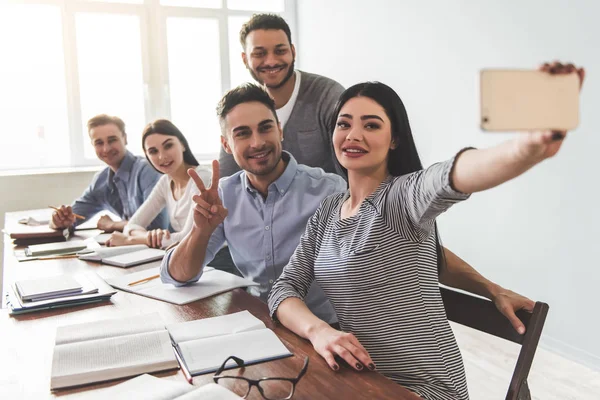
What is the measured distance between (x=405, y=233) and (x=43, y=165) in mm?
4501

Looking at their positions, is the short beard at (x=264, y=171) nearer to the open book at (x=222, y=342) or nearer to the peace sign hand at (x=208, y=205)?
the peace sign hand at (x=208, y=205)

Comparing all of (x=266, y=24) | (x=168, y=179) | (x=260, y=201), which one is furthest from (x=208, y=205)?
(x=168, y=179)

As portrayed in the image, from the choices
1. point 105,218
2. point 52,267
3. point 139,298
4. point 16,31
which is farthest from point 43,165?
point 139,298

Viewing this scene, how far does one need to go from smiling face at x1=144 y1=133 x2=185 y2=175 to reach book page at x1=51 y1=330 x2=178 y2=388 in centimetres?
160

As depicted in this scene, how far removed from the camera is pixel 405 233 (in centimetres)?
122

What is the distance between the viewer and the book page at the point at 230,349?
1100 millimetres

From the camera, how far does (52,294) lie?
1.61m

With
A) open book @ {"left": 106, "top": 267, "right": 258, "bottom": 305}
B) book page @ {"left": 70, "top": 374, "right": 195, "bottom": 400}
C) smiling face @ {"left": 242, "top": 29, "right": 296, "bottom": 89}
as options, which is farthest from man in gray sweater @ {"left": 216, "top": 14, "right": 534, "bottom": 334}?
book page @ {"left": 70, "top": 374, "right": 195, "bottom": 400}

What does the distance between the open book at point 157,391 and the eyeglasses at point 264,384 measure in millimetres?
51

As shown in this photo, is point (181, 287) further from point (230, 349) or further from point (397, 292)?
point (397, 292)

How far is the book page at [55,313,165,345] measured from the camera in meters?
1.26

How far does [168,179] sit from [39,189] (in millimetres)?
2186

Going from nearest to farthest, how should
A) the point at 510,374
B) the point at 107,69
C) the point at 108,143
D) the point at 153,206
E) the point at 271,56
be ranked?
the point at 271,56 < the point at 510,374 < the point at 153,206 < the point at 108,143 < the point at 107,69

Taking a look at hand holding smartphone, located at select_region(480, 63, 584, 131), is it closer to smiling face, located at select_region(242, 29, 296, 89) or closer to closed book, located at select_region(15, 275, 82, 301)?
closed book, located at select_region(15, 275, 82, 301)
